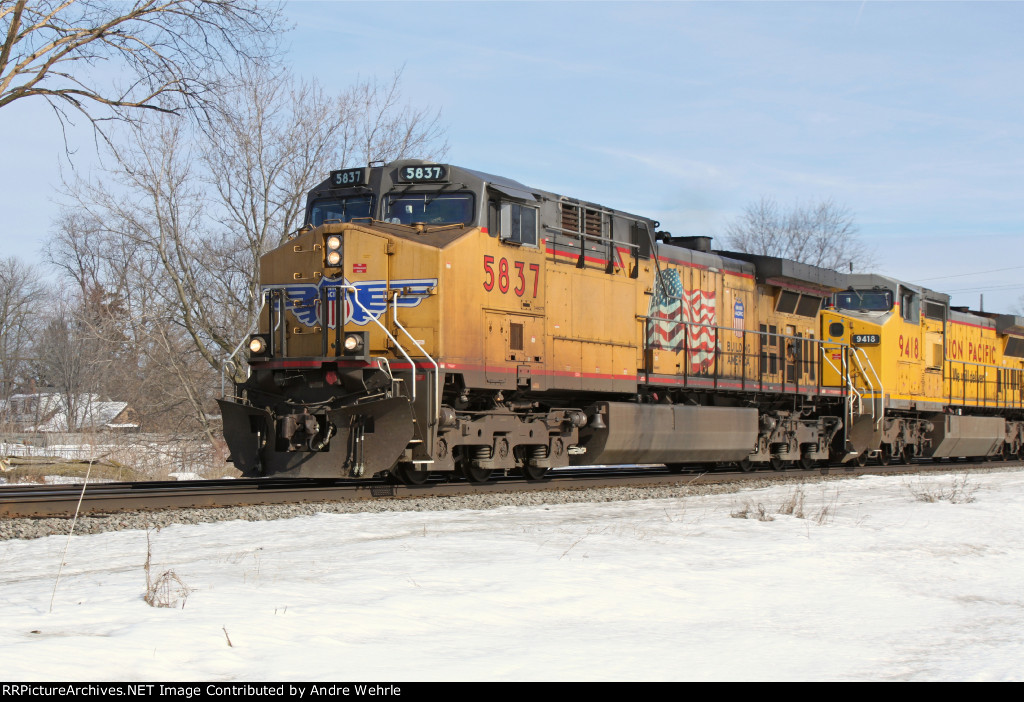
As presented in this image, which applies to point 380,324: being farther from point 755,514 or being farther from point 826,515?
point 826,515

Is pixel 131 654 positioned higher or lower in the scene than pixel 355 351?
lower

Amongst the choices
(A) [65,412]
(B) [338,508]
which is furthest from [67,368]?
(B) [338,508]

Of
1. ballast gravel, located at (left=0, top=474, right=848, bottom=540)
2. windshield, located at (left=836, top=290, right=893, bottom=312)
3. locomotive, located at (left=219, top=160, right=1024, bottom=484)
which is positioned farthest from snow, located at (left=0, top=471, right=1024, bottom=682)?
windshield, located at (left=836, top=290, right=893, bottom=312)

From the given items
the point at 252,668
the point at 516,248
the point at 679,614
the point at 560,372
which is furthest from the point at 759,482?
the point at 252,668

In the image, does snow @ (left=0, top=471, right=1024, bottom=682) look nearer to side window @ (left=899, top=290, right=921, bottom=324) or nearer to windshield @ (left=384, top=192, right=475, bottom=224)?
windshield @ (left=384, top=192, right=475, bottom=224)

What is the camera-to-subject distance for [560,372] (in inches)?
512

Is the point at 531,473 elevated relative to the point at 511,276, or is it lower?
lower

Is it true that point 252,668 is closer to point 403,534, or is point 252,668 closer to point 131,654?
point 131,654

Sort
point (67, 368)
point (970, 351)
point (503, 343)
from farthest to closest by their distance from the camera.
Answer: point (67, 368) < point (970, 351) < point (503, 343)

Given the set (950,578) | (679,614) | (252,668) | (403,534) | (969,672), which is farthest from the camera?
(403,534)

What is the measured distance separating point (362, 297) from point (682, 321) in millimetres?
6265

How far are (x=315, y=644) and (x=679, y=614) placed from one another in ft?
7.59

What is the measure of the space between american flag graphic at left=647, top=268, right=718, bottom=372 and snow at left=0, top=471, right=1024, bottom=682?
5.52m

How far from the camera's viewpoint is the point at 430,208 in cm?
1197
